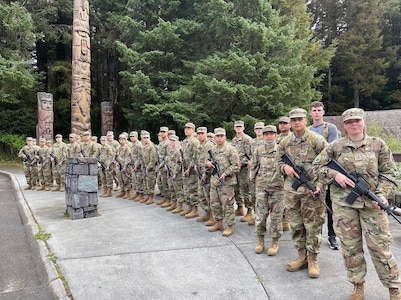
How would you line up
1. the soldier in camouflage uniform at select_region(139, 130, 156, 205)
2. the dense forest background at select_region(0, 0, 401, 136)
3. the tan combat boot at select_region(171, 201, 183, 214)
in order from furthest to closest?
the dense forest background at select_region(0, 0, 401, 136)
the soldier in camouflage uniform at select_region(139, 130, 156, 205)
the tan combat boot at select_region(171, 201, 183, 214)

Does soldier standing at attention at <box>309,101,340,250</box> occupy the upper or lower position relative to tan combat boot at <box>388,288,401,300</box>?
upper

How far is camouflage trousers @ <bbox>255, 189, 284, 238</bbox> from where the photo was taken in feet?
15.1

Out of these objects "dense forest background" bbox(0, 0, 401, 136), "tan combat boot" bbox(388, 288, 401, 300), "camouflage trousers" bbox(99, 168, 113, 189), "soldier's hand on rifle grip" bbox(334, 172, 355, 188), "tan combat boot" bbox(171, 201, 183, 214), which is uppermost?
"dense forest background" bbox(0, 0, 401, 136)

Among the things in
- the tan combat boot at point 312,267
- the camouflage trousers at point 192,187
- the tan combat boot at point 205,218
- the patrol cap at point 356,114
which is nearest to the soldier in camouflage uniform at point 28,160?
the camouflage trousers at point 192,187

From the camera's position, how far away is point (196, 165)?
6.70 m

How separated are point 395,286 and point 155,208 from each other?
560 cm

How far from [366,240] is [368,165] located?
2.31ft

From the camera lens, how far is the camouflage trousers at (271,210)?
4.62 metres

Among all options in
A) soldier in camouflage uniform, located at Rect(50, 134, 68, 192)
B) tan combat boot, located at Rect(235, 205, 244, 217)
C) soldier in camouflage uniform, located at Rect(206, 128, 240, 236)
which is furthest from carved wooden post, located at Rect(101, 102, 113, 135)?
soldier in camouflage uniform, located at Rect(206, 128, 240, 236)

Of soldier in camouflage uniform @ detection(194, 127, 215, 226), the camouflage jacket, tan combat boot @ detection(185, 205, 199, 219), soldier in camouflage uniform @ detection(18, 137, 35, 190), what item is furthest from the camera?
soldier in camouflage uniform @ detection(18, 137, 35, 190)

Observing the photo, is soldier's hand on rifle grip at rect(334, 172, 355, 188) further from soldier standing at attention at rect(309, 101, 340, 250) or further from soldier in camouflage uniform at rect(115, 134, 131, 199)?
soldier in camouflage uniform at rect(115, 134, 131, 199)

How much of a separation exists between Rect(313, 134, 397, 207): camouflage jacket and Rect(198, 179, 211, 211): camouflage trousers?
3.00 metres

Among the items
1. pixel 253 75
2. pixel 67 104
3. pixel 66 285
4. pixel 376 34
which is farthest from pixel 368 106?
pixel 66 285

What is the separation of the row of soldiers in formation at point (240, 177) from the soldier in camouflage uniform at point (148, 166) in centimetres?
2
